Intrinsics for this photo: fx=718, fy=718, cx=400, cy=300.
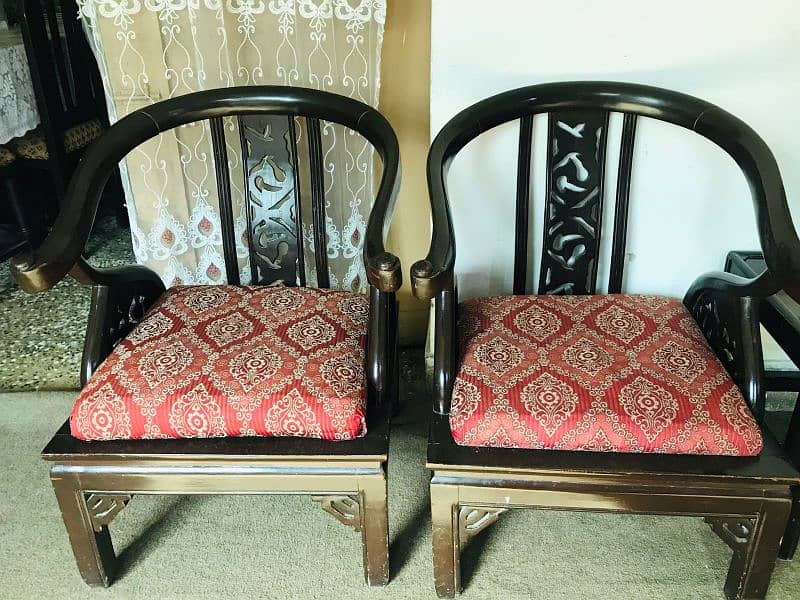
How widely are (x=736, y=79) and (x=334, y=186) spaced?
34.2 inches

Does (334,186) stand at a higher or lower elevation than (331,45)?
lower

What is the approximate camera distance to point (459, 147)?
1365 millimetres

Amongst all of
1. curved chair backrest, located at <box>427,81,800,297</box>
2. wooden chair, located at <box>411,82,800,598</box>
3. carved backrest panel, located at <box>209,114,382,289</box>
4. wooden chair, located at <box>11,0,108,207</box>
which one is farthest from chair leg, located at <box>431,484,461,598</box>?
wooden chair, located at <box>11,0,108,207</box>

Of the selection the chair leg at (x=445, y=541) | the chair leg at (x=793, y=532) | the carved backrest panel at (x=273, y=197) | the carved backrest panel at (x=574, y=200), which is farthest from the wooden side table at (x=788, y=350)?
the carved backrest panel at (x=273, y=197)

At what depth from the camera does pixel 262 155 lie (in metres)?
1.47

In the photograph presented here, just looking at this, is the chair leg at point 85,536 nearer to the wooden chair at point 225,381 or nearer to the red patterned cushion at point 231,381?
the wooden chair at point 225,381

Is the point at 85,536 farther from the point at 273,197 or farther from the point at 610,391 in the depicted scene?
the point at 610,391

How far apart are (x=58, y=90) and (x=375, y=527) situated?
2.04 meters

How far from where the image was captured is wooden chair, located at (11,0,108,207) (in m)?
2.35

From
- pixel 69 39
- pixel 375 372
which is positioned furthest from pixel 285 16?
pixel 69 39

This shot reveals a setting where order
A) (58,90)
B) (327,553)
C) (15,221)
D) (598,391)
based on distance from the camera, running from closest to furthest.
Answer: (598,391) → (327,553) → (58,90) → (15,221)

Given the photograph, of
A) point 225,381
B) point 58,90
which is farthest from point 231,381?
point 58,90

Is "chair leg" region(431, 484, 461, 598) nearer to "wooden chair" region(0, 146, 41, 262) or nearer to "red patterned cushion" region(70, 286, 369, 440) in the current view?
"red patterned cushion" region(70, 286, 369, 440)

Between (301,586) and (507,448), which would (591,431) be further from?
(301,586)
